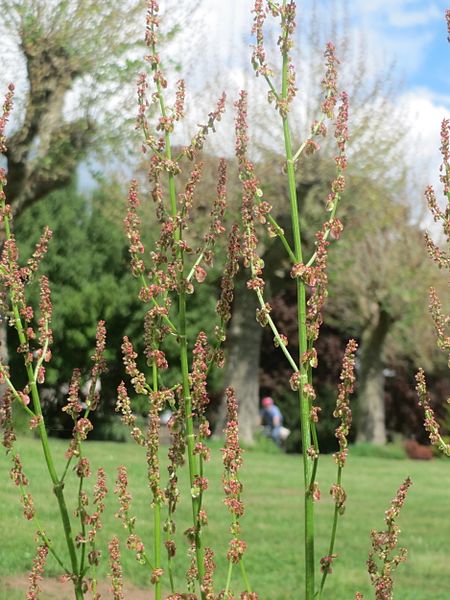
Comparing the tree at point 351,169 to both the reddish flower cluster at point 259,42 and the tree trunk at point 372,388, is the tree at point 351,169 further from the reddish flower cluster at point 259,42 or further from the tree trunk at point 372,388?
the reddish flower cluster at point 259,42

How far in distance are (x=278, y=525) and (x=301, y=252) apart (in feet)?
33.8

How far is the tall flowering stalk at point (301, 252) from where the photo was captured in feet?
9.30

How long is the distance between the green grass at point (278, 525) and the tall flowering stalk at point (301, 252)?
5287 millimetres

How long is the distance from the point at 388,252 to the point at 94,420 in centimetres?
1067

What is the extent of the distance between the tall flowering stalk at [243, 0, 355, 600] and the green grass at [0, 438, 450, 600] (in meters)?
5.29

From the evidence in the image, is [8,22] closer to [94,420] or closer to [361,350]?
[94,420]

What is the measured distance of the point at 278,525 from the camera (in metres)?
12.7

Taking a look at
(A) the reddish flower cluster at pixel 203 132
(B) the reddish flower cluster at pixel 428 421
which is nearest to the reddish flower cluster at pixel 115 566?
(B) the reddish flower cluster at pixel 428 421

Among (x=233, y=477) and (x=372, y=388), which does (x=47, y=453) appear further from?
(x=372, y=388)

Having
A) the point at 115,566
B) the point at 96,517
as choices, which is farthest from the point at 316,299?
the point at 115,566

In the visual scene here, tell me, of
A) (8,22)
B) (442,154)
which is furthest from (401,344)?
(442,154)

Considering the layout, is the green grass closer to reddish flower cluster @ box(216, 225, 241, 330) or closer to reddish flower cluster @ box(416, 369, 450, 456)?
reddish flower cluster @ box(416, 369, 450, 456)

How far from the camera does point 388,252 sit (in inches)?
1257

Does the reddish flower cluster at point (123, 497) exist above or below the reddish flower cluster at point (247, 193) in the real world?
below
